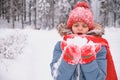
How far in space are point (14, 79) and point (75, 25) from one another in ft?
12.6

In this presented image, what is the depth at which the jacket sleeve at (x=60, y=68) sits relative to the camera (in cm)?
262

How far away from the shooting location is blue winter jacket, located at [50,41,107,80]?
2594 millimetres

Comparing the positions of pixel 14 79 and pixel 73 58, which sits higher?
pixel 73 58

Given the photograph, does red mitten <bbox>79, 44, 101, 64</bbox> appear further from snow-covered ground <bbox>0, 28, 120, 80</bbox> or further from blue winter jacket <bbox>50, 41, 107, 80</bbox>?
snow-covered ground <bbox>0, 28, 120, 80</bbox>

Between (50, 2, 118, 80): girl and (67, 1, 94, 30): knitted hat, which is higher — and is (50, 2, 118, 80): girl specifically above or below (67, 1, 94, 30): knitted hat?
below

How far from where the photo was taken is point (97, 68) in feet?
8.52

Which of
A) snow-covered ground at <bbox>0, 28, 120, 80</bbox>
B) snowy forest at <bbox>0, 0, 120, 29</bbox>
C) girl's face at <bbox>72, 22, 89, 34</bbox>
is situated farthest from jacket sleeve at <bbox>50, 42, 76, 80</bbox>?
snowy forest at <bbox>0, 0, 120, 29</bbox>

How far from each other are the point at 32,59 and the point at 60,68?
15.3ft

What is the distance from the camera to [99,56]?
8.80 ft

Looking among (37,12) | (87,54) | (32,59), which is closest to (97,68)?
(87,54)

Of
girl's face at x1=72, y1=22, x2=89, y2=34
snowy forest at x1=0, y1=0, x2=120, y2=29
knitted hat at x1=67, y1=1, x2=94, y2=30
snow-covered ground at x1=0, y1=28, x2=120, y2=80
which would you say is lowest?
snow-covered ground at x1=0, y1=28, x2=120, y2=80

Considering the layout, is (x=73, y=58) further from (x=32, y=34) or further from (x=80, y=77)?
(x=32, y=34)

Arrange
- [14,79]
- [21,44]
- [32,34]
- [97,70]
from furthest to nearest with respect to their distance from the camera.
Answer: [32,34] → [21,44] → [14,79] → [97,70]

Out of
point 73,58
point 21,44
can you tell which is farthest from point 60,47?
point 21,44
